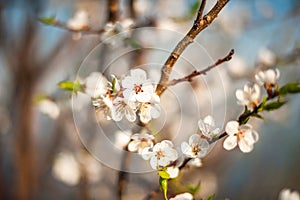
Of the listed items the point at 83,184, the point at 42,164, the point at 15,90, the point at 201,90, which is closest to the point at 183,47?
the point at 201,90

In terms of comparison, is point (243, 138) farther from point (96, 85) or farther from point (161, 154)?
point (96, 85)

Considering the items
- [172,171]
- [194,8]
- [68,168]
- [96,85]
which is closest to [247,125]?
[172,171]

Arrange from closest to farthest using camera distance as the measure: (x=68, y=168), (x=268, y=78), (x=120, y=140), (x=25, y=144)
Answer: (x=268, y=78) < (x=120, y=140) < (x=68, y=168) < (x=25, y=144)

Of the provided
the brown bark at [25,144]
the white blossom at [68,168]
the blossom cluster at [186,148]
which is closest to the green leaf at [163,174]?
the blossom cluster at [186,148]

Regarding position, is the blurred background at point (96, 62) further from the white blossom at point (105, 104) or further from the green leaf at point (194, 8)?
the white blossom at point (105, 104)

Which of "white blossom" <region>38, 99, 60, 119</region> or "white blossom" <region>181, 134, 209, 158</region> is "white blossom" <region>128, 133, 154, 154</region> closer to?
"white blossom" <region>181, 134, 209, 158</region>

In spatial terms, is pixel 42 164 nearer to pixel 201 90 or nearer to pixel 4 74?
pixel 4 74

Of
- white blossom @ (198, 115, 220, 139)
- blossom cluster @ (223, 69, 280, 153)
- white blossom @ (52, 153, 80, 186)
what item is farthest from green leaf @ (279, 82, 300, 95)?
white blossom @ (52, 153, 80, 186)
